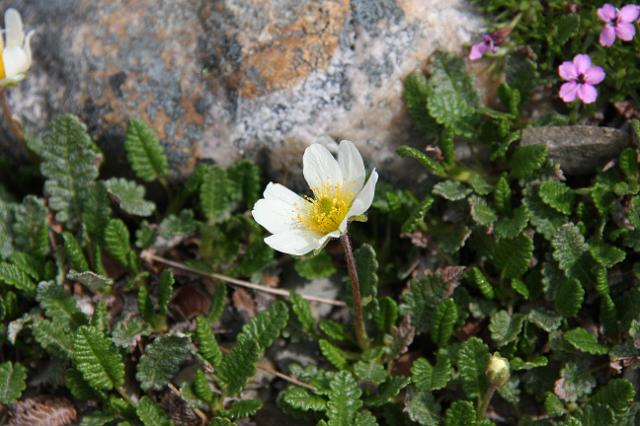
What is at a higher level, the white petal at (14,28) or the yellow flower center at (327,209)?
the white petal at (14,28)

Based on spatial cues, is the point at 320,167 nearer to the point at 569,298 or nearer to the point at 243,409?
the point at 243,409

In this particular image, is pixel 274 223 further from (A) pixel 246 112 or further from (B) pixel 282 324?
(A) pixel 246 112

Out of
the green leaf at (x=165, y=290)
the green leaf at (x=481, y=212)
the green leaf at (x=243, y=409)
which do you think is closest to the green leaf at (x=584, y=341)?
the green leaf at (x=481, y=212)

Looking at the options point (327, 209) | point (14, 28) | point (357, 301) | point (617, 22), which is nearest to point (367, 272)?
point (357, 301)

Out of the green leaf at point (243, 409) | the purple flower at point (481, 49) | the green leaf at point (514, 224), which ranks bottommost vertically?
the green leaf at point (243, 409)

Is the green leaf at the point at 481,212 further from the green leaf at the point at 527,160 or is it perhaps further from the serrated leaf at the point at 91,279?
the serrated leaf at the point at 91,279

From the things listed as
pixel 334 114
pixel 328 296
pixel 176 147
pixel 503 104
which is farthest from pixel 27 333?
pixel 503 104
